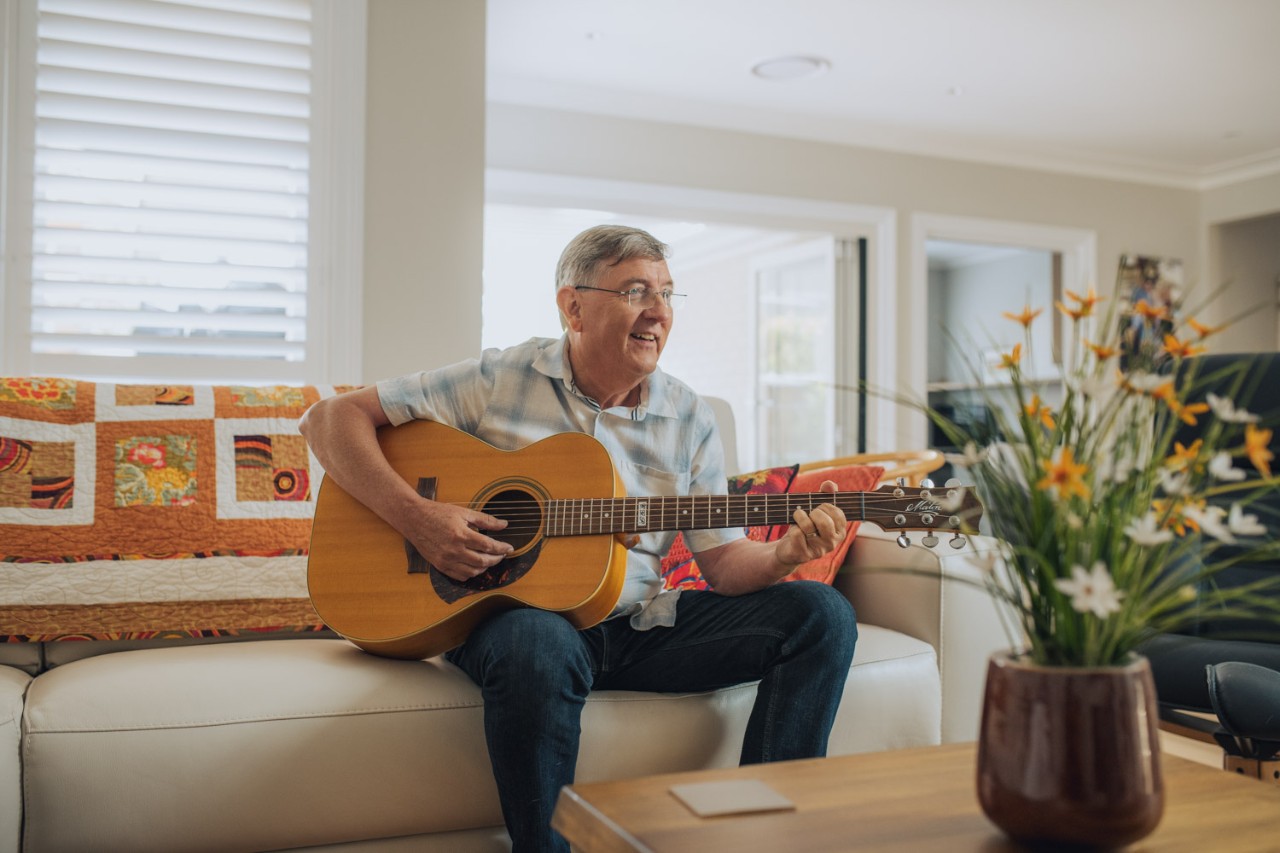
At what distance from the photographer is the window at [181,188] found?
2.90 meters

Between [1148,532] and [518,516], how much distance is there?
3.28 ft

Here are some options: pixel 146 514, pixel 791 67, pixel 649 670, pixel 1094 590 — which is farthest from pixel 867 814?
pixel 791 67

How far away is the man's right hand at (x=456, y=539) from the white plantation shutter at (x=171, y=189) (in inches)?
65.4

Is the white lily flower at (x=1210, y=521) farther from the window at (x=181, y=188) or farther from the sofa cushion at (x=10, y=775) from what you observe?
the window at (x=181, y=188)

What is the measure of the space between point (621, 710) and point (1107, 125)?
16.0ft

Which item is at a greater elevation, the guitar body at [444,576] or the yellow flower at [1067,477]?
the yellow flower at [1067,477]

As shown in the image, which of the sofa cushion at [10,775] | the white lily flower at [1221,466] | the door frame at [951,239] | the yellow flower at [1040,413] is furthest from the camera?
the door frame at [951,239]

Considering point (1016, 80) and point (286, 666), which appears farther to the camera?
point (1016, 80)

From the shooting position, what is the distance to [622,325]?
5.84 feet

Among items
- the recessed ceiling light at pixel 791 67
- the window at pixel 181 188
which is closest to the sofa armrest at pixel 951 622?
the window at pixel 181 188

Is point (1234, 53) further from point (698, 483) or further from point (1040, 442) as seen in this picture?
point (1040, 442)

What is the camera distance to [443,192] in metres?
3.21

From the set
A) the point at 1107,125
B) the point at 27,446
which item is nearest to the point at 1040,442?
the point at 27,446

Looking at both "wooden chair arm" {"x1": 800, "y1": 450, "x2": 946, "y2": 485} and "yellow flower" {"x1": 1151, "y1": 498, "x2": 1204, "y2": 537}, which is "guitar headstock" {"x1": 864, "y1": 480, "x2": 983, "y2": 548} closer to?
"yellow flower" {"x1": 1151, "y1": 498, "x2": 1204, "y2": 537}
